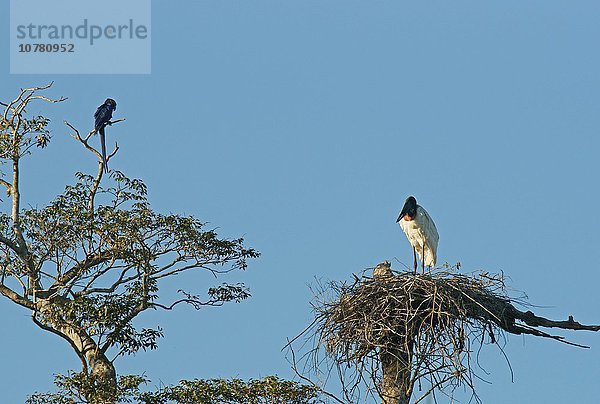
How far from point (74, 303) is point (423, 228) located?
403cm

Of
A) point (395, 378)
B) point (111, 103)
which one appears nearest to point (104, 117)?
point (111, 103)

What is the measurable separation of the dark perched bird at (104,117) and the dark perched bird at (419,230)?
3.52m

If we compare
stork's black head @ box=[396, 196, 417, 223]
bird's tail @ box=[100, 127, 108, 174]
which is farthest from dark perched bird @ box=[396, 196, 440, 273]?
bird's tail @ box=[100, 127, 108, 174]

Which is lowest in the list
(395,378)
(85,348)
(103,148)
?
(395,378)

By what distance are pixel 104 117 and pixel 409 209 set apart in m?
3.85

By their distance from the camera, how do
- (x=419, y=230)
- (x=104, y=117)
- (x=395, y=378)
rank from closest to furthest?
(x=395, y=378) → (x=419, y=230) → (x=104, y=117)

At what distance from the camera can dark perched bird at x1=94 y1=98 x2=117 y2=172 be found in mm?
16645

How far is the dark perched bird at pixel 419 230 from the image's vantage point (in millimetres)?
16047

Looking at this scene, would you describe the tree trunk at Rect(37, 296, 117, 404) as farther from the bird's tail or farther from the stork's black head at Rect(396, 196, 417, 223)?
the stork's black head at Rect(396, 196, 417, 223)

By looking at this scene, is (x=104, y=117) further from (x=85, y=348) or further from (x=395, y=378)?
(x=395, y=378)

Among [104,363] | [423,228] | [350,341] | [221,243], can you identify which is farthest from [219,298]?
[350,341]

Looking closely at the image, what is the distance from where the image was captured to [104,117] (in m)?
Result: 17.0

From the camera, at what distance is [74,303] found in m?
16.1

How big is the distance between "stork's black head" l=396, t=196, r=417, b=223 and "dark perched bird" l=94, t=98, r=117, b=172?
350 centimetres
